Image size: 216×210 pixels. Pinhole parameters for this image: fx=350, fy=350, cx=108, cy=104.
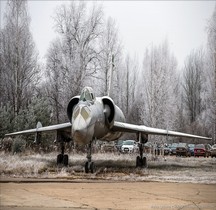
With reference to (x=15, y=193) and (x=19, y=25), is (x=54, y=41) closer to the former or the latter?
(x=19, y=25)

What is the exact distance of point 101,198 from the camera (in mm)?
4430

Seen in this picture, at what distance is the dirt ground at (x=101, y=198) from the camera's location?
3787 millimetres

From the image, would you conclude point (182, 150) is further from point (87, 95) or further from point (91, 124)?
point (91, 124)

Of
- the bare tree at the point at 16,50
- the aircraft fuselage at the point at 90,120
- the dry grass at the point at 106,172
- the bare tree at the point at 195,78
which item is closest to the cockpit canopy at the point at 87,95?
the aircraft fuselage at the point at 90,120

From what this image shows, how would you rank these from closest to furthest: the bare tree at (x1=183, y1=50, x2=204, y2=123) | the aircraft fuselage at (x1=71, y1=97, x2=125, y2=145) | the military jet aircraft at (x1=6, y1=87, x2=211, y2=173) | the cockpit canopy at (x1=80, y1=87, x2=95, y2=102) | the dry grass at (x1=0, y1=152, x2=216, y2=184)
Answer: the dry grass at (x1=0, y1=152, x2=216, y2=184) → the aircraft fuselage at (x1=71, y1=97, x2=125, y2=145) → the military jet aircraft at (x1=6, y1=87, x2=211, y2=173) → the cockpit canopy at (x1=80, y1=87, x2=95, y2=102) → the bare tree at (x1=183, y1=50, x2=204, y2=123)

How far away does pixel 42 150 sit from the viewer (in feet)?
56.3

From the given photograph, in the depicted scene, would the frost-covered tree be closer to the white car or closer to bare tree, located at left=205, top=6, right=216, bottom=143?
the white car

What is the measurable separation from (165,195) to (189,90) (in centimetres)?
811

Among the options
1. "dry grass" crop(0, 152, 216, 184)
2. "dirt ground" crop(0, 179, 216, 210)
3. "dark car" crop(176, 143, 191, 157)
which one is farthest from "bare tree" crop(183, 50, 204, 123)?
"dark car" crop(176, 143, 191, 157)

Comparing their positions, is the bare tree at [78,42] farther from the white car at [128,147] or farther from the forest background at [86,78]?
the white car at [128,147]

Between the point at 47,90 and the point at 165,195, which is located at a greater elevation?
the point at 47,90

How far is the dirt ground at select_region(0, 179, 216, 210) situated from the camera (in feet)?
12.4

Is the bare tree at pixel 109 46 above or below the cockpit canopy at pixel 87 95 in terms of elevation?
above

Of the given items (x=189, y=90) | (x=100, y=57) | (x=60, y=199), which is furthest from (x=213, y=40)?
(x=100, y=57)
